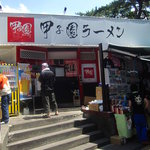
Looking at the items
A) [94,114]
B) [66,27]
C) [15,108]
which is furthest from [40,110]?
[66,27]

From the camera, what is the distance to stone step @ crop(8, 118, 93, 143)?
5.48 metres

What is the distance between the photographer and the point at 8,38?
26.8ft

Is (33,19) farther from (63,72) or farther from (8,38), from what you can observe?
(63,72)

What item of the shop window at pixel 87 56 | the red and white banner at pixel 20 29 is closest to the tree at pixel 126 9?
the shop window at pixel 87 56

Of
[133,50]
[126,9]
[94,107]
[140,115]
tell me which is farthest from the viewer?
[126,9]

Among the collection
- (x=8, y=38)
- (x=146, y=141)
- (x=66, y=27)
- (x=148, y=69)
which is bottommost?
(x=146, y=141)

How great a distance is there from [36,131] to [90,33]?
5.02 meters

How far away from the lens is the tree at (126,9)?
20.9 meters

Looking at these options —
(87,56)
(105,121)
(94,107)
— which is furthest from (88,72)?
(105,121)

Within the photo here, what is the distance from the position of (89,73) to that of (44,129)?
15.9 feet

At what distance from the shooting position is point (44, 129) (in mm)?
6105

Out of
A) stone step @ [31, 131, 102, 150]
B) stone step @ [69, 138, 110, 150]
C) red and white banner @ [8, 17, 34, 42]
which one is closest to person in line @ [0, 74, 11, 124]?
stone step @ [31, 131, 102, 150]

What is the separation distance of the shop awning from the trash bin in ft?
7.51

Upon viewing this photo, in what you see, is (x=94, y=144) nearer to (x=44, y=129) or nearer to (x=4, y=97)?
(x=44, y=129)
